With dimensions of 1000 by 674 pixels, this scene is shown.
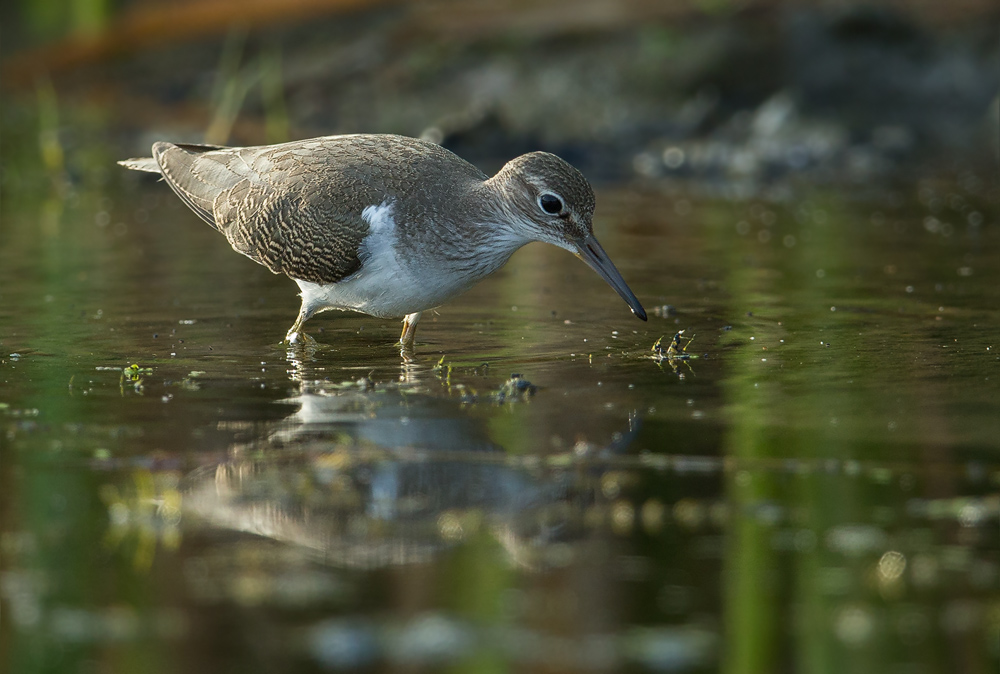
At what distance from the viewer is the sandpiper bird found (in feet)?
24.6

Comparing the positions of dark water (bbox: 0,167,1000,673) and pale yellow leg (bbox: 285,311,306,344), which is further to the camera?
pale yellow leg (bbox: 285,311,306,344)

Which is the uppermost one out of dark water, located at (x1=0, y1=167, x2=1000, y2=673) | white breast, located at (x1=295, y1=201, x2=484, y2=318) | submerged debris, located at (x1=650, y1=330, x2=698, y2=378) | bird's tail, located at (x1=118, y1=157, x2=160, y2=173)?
bird's tail, located at (x1=118, y1=157, x2=160, y2=173)

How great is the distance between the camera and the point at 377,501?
4.86 m

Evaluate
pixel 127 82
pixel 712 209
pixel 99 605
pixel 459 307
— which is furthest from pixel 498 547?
pixel 127 82

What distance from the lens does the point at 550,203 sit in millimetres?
7469

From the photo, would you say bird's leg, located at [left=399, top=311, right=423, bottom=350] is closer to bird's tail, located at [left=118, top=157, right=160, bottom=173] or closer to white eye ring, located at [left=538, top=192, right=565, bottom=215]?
white eye ring, located at [left=538, top=192, right=565, bottom=215]

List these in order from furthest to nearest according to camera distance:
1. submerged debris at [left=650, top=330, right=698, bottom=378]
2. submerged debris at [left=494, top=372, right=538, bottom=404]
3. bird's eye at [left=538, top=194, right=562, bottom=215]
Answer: bird's eye at [left=538, top=194, right=562, bottom=215] < submerged debris at [left=650, top=330, right=698, bottom=378] < submerged debris at [left=494, top=372, right=538, bottom=404]

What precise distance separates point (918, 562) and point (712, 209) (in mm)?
9466

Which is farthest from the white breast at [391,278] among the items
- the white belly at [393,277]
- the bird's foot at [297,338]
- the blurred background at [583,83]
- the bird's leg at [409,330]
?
the blurred background at [583,83]

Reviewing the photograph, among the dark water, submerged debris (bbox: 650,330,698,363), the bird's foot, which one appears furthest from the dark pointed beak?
the bird's foot

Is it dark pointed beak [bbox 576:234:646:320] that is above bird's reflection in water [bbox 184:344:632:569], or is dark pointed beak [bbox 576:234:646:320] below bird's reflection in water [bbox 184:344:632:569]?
above

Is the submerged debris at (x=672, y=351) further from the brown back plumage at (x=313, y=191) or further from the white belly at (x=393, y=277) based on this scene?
the brown back plumage at (x=313, y=191)

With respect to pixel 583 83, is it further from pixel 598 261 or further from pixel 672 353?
pixel 672 353

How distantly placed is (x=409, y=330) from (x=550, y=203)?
1.18 m
